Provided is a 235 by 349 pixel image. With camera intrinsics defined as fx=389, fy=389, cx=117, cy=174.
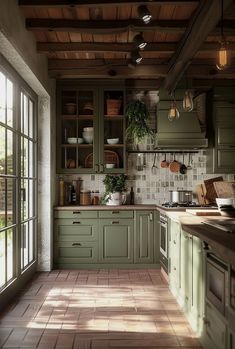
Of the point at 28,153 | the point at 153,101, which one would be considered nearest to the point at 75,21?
the point at 28,153

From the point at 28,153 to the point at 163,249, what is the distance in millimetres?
2040

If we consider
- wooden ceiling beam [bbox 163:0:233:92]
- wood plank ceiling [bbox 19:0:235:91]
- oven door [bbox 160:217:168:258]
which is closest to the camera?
wooden ceiling beam [bbox 163:0:233:92]

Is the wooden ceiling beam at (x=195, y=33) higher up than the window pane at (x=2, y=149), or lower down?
higher up

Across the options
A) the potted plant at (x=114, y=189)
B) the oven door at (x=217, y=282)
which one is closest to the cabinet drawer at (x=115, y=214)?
the potted plant at (x=114, y=189)

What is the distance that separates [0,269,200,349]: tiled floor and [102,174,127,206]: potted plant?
1211 millimetres

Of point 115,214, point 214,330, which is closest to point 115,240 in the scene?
point 115,214

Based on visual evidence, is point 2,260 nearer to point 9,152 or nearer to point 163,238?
point 9,152

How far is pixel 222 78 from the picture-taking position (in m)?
5.64

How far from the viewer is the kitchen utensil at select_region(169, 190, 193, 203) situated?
17.6 ft

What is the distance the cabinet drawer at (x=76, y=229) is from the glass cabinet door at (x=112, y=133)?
798mm

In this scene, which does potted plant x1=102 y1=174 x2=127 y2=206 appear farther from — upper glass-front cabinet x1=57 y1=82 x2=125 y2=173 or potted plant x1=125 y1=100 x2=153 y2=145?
potted plant x1=125 y1=100 x2=153 y2=145

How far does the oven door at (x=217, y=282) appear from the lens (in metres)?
2.05

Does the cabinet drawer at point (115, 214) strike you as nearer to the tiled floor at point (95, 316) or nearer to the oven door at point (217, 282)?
the tiled floor at point (95, 316)

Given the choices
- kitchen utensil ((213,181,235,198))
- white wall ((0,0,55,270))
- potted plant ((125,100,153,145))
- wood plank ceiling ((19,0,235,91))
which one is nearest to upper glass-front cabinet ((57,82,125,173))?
potted plant ((125,100,153,145))
